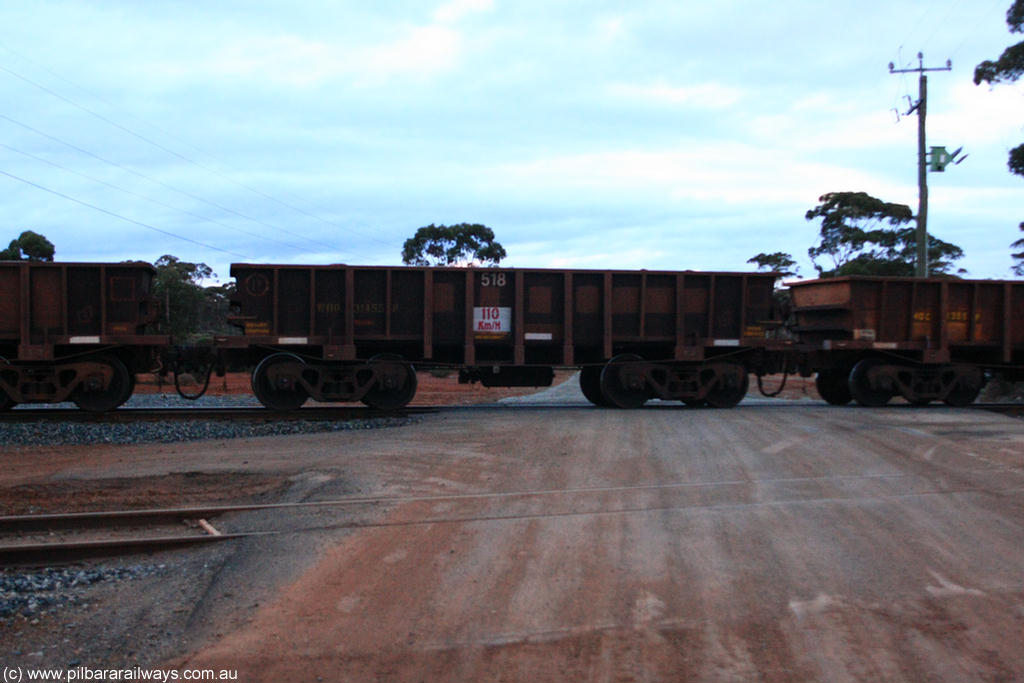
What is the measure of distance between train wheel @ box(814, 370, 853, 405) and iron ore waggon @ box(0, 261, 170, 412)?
1353 cm

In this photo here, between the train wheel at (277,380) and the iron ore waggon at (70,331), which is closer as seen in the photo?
the iron ore waggon at (70,331)

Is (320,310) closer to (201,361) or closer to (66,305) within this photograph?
(201,361)

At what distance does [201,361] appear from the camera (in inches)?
583

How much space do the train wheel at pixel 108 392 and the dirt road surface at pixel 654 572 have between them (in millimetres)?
5950

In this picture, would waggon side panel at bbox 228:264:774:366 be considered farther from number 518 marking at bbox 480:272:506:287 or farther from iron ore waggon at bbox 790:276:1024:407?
iron ore waggon at bbox 790:276:1024:407

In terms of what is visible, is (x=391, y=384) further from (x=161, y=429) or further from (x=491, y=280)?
(x=161, y=429)

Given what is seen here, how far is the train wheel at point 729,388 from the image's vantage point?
15469mm

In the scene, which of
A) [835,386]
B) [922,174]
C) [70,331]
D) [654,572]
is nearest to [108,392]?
[70,331]

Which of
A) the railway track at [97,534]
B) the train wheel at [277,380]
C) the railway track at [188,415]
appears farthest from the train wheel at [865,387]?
the railway track at [97,534]

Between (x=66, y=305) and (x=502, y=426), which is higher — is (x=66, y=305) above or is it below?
above

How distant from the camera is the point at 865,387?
16.2 metres

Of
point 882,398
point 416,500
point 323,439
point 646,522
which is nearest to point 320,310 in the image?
point 323,439

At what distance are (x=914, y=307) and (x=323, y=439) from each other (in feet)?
40.2

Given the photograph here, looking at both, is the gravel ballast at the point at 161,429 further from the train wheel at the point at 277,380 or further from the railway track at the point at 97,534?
the railway track at the point at 97,534
